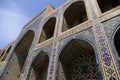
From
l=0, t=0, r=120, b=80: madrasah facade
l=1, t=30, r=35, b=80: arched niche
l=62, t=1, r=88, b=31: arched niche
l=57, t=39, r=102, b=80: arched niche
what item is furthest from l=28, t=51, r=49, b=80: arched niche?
l=1, t=30, r=35, b=80: arched niche

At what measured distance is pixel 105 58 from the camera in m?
2.89

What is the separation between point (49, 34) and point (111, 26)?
397 centimetres

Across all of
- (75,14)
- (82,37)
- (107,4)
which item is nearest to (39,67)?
(82,37)

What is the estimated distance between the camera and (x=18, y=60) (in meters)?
7.53

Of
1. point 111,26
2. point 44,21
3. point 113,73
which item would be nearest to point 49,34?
point 44,21

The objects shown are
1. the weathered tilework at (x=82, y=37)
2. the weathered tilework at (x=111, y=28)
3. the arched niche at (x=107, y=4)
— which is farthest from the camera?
the arched niche at (x=107, y=4)

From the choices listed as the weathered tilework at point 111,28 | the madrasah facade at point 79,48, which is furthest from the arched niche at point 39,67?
the weathered tilework at point 111,28

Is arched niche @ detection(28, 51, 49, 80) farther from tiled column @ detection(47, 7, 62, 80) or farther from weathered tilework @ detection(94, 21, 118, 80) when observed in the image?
weathered tilework @ detection(94, 21, 118, 80)

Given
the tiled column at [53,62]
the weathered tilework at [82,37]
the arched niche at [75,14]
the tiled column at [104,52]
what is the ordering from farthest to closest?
the arched niche at [75,14] < the tiled column at [53,62] < the weathered tilework at [82,37] < the tiled column at [104,52]

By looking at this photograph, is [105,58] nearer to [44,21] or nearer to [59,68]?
[59,68]

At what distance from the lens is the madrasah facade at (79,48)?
3003 millimetres

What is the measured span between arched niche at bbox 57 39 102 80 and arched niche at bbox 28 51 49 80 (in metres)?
1.21

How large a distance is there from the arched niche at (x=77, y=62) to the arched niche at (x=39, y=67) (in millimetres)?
1208

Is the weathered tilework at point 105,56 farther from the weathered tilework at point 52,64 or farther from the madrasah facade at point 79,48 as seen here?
the weathered tilework at point 52,64
